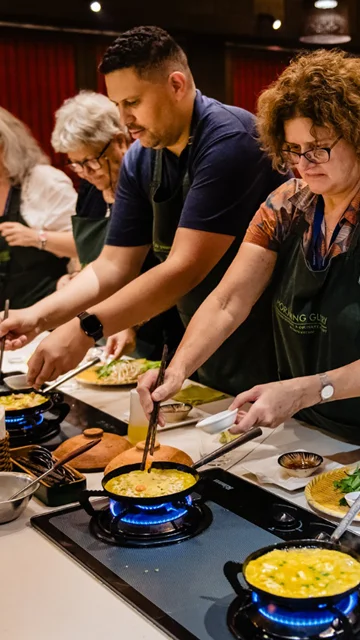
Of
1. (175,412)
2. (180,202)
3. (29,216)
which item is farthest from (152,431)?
(29,216)

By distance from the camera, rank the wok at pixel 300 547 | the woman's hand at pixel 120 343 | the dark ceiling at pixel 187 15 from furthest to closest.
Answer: the dark ceiling at pixel 187 15 < the woman's hand at pixel 120 343 < the wok at pixel 300 547

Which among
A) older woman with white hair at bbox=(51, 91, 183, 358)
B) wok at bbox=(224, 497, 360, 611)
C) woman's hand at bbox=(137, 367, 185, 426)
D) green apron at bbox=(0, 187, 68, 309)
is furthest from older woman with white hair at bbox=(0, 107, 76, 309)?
wok at bbox=(224, 497, 360, 611)

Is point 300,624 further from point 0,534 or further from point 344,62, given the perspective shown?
point 344,62

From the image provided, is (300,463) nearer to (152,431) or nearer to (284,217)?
(152,431)

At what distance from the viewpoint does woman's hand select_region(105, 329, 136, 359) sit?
2.86m

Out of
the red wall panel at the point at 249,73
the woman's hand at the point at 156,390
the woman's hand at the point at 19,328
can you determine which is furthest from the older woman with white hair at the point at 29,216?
the red wall panel at the point at 249,73

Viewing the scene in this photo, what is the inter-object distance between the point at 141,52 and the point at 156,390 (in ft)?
3.68

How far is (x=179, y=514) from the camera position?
1528 millimetres

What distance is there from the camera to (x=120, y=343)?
9.43ft

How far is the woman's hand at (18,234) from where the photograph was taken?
154 inches

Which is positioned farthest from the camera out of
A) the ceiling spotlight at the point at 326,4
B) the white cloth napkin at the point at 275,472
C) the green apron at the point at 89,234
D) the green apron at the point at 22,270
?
the ceiling spotlight at the point at 326,4

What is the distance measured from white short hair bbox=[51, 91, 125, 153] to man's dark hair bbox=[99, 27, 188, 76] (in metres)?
0.84

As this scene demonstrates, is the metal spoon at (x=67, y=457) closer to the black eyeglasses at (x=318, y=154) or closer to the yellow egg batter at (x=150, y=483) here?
the yellow egg batter at (x=150, y=483)

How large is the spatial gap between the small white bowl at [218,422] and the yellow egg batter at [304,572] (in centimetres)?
38
